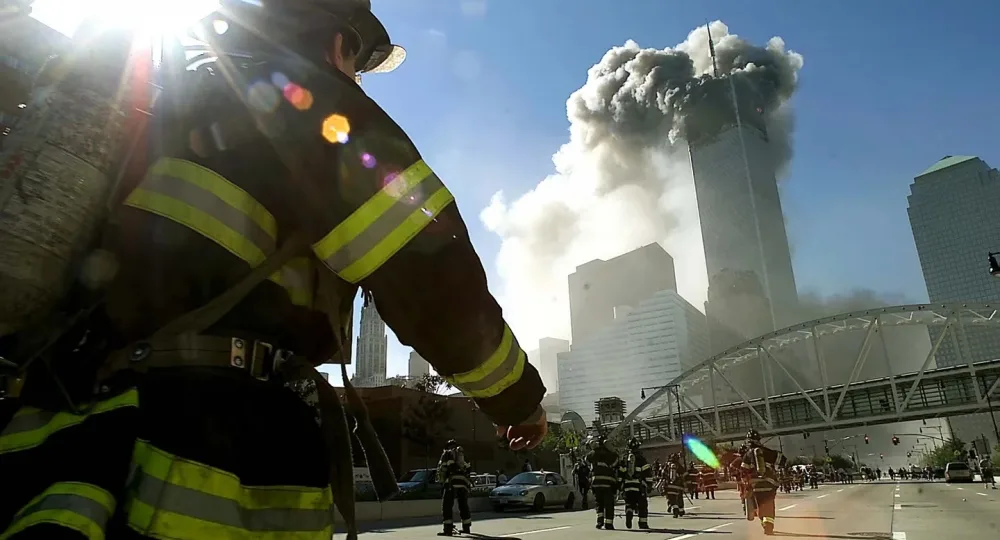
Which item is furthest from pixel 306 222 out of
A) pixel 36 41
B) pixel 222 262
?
pixel 36 41

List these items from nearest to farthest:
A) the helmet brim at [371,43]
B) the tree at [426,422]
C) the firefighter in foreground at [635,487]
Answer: the helmet brim at [371,43] → the firefighter in foreground at [635,487] → the tree at [426,422]

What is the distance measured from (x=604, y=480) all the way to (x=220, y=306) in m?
11.9

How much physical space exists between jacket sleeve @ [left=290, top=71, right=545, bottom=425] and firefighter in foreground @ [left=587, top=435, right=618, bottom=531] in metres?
11.2

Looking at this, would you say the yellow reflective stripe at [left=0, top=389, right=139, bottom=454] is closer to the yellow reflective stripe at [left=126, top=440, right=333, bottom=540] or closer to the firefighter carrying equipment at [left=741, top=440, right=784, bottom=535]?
the yellow reflective stripe at [left=126, top=440, right=333, bottom=540]

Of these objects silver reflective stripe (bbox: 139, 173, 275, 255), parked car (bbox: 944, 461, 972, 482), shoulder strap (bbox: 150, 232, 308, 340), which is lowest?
parked car (bbox: 944, 461, 972, 482)

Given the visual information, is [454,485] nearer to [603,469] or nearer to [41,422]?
[603,469]

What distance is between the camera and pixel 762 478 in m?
10.8

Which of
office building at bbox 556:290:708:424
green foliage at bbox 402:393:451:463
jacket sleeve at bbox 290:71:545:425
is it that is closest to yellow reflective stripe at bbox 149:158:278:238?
jacket sleeve at bbox 290:71:545:425

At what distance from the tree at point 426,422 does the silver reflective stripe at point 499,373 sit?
4139 centimetres

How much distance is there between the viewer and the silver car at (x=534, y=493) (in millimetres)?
18672

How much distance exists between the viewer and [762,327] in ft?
568

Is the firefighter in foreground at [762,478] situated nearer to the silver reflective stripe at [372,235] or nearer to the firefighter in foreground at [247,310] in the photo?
the firefighter in foreground at [247,310]

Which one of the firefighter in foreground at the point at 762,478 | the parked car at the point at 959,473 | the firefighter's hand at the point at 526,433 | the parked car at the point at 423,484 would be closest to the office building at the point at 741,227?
the parked car at the point at 959,473

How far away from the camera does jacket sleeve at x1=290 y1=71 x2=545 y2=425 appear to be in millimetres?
1341
